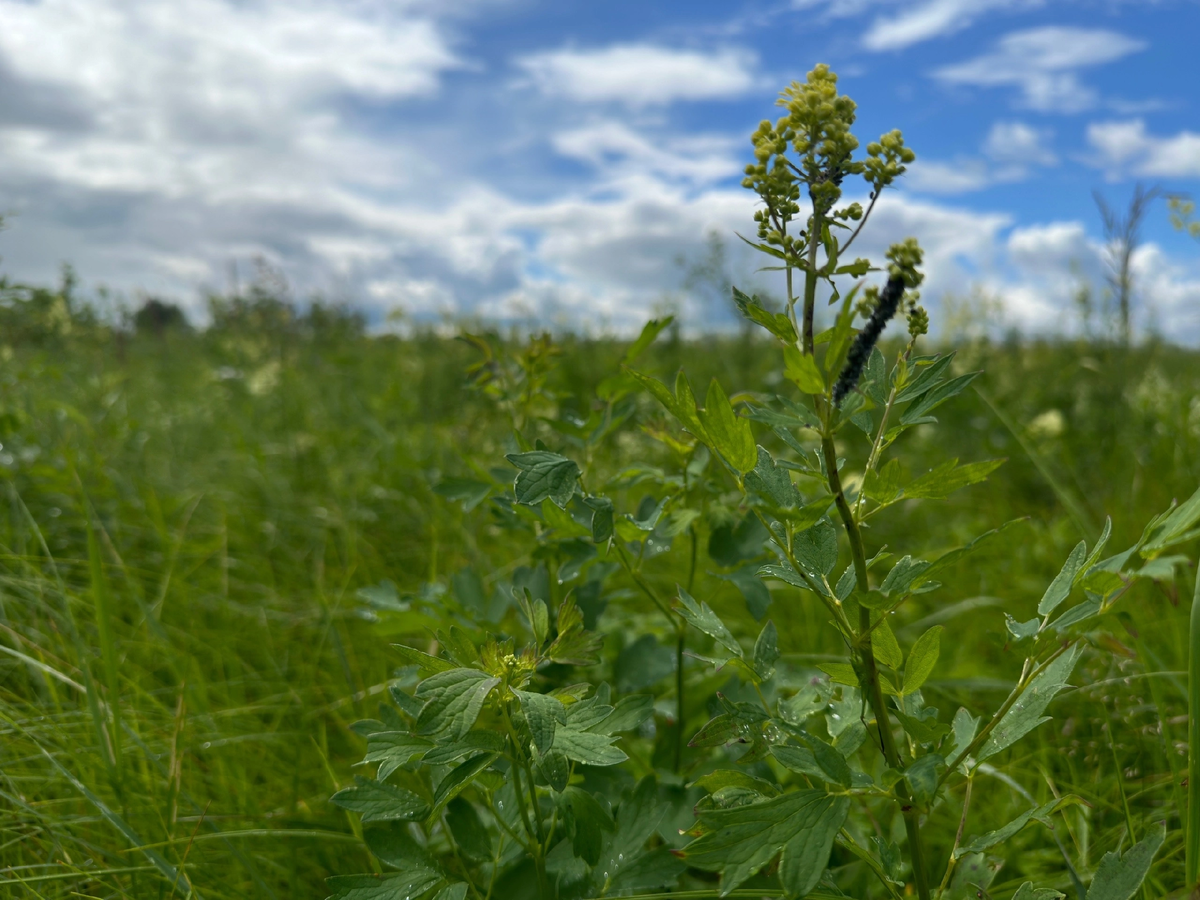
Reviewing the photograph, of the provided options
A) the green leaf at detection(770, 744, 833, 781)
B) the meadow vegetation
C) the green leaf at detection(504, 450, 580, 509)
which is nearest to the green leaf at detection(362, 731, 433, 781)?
the meadow vegetation

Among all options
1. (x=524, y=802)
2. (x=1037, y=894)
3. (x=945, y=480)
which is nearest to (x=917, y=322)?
(x=945, y=480)

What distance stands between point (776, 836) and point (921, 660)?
1.05 feet

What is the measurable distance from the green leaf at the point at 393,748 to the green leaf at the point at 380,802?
0.26ft

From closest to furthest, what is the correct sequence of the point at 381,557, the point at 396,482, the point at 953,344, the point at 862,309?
the point at 862,309, the point at 381,557, the point at 396,482, the point at 953,344

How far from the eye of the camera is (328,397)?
645 centimetres

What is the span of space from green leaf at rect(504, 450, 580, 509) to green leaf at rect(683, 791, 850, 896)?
0.42m

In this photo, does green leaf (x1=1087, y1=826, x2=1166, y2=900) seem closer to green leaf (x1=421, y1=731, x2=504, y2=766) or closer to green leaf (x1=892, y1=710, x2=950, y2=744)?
green leaf (x1=892, y1=710, x2=950, y2=744)

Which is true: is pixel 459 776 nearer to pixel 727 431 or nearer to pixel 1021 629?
pixel 727 431

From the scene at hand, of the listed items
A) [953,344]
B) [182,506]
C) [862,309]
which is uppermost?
[953,344]

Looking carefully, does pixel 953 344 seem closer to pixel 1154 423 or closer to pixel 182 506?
pixel 1154 423

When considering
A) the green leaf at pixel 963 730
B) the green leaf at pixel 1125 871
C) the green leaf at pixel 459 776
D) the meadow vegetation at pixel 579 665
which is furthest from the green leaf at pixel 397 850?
the green leaf at pixel 1125 871

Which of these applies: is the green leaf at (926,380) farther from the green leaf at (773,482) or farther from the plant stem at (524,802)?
the plant stem at (524,802)

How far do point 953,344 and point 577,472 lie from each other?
5848 millimetres

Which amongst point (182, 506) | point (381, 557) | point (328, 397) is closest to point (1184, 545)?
point (381, 557)
